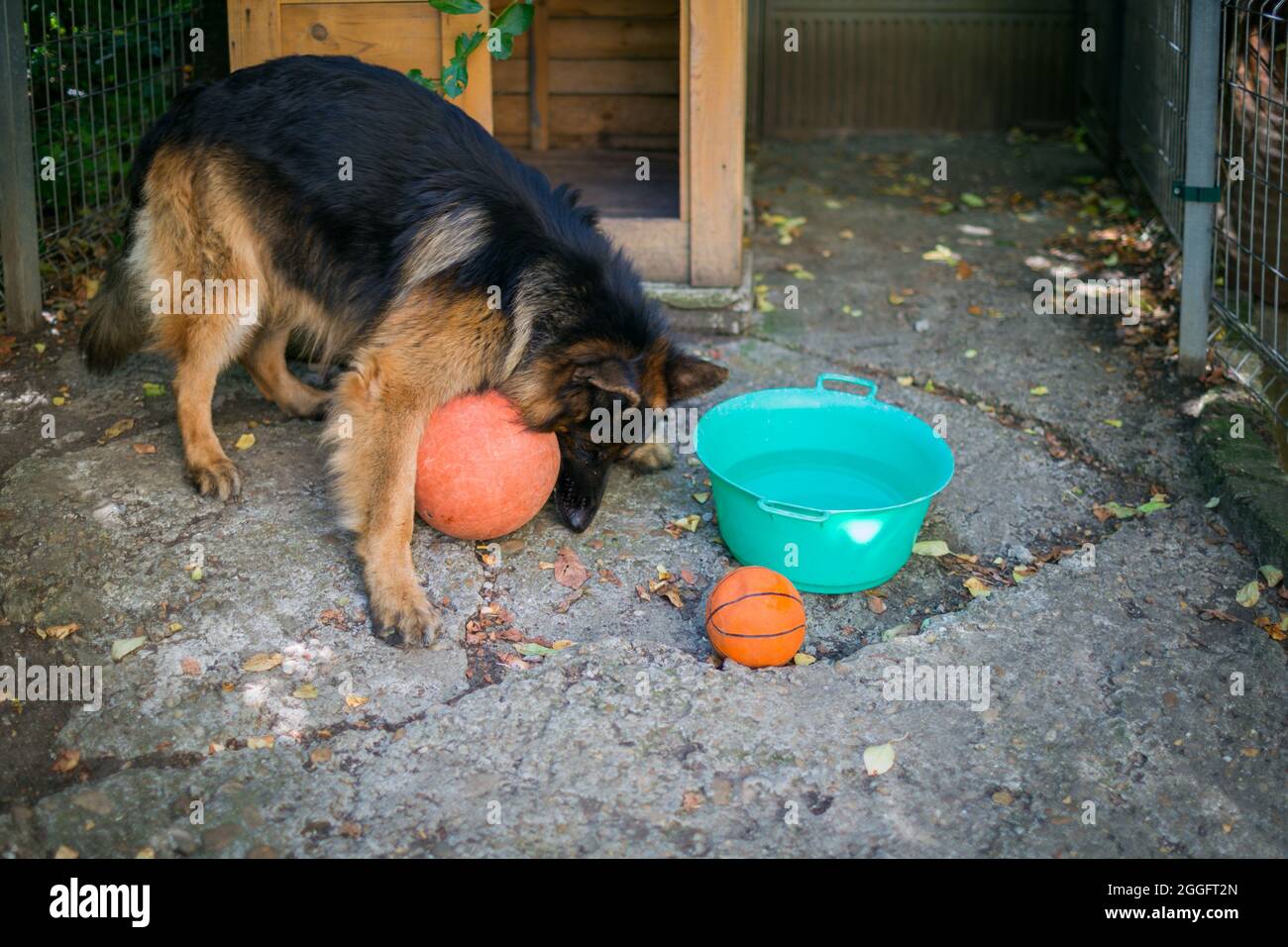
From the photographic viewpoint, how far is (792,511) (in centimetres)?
398

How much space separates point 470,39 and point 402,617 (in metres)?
2.96

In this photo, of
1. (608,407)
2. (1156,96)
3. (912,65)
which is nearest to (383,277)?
(608,407)

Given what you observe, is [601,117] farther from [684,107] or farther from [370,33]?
[370,33]

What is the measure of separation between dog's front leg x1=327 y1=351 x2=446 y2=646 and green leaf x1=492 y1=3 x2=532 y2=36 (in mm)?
1984

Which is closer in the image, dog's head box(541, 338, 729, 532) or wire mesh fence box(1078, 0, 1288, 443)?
dog's head box(541, 338, 729, 532)

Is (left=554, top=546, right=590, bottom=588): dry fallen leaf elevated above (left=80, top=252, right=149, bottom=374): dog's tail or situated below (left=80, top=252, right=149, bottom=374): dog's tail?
below

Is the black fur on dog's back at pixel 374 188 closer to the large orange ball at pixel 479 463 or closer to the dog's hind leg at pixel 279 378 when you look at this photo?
the large orange ball at pixel 479 463

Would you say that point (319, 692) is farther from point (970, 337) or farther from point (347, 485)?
point (970, 337)

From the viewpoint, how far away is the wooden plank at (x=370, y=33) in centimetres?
571

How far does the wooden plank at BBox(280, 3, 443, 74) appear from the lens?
18.7 ft

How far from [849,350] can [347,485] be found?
2767 mm

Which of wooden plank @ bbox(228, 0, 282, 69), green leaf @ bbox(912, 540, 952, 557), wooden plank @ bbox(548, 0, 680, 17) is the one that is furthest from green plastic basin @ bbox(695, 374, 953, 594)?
wooden plank @ bbox(548, 0, 680, 17)

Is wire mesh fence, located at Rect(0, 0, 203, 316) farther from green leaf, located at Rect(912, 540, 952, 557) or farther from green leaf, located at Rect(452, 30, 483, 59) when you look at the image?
green leaf, located at Rect(912, 540, 952, 557)

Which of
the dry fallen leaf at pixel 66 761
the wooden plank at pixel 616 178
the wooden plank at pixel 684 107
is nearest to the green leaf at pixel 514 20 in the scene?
the wooden plank at pixel 684 107
